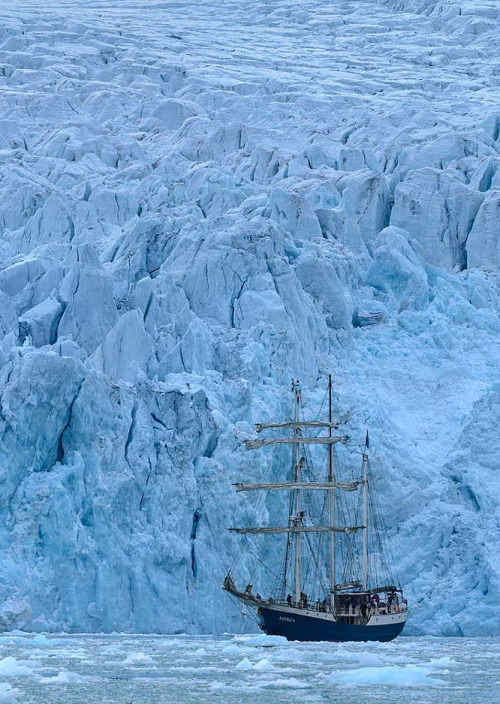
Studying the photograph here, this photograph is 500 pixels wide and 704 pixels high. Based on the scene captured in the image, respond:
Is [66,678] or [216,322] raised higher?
[216,322]

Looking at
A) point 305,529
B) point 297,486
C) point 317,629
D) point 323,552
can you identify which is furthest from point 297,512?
point 323,552

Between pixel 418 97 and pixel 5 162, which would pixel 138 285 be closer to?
pixel 5 162

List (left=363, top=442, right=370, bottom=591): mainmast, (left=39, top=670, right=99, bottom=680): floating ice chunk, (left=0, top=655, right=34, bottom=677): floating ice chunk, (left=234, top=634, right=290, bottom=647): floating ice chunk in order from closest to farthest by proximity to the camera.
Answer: (left=39, top=670, right=99, bottom=680): floating ice chunk
(left=0, top=655, right=34, bottom=677): floating ice chunk
(left=234, top=634, right=290, bottom=647): floating ice chunk
(left=363, top=442, right=370, bottom=591): mainmast

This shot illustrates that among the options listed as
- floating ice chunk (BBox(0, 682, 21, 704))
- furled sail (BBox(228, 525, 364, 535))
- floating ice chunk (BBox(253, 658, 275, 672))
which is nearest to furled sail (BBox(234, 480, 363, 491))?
furled sail (BBox(228, 525, 364, 535))

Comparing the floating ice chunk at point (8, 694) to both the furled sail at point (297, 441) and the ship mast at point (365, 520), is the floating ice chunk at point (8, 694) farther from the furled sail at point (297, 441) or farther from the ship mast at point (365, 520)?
the ship mast at point (365, 520)

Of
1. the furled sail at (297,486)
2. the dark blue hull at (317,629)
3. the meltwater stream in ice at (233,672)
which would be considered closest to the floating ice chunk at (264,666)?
the meltwater stream in ice at (233,672)

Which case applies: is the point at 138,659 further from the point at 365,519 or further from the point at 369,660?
the point at 365,519

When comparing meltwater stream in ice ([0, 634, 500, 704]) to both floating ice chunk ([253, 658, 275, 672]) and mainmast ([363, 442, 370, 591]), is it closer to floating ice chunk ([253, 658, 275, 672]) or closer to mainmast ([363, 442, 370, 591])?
floating ice chunk ([253, 658, 275, 672])
